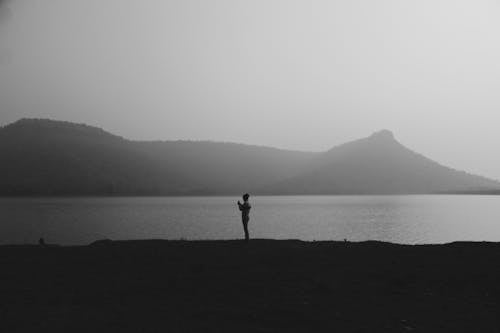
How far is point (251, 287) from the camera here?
15.9m

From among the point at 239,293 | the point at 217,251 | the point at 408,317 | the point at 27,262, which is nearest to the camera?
the point at 408,317

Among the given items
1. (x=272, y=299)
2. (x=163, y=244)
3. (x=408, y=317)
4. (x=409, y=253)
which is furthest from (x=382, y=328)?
(x=163, y=244)

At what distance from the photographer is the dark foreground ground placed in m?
12.4

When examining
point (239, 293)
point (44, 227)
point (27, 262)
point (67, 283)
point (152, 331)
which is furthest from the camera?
point (44, 227)

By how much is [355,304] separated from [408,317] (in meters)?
1.60

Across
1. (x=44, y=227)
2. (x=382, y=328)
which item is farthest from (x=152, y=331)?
(x=44, y=227)

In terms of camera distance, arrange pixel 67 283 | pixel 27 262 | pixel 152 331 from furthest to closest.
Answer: pixel 27 262 → pixel 67 283 → pixel 152 331

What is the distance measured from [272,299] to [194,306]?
2.34 m

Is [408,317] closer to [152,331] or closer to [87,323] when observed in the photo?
[152,331]

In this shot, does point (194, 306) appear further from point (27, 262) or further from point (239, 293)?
point (27, 262)

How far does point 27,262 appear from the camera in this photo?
20.1 m

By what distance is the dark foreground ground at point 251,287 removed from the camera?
1244 centimetres

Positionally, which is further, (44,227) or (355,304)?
(44,227)

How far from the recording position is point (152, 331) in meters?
11.6
